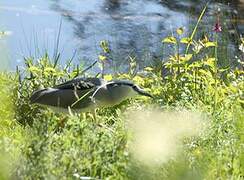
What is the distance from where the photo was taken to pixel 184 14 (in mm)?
10141

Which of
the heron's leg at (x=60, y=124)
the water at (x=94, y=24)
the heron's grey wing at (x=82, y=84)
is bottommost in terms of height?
the water at (x=94, y=24)

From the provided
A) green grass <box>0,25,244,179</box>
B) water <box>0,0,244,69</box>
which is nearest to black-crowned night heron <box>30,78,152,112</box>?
green grass <box>0,25,244,179</box>

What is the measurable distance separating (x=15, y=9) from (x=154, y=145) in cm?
682

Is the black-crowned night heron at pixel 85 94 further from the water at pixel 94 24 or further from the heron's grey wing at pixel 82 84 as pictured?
the water at pixel 94 24

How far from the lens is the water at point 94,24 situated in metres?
8.25

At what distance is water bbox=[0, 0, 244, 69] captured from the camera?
27.1ft

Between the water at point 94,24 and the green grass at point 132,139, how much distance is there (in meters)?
2.67

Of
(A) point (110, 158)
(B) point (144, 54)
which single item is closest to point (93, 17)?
(B) point (144, 54)

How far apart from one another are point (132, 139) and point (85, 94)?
1.23 metres

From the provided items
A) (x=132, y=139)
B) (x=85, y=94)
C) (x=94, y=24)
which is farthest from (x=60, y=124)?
(x=94, y=24)

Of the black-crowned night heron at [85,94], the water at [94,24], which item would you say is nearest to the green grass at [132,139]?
the black-crowned night heron at [85,94]

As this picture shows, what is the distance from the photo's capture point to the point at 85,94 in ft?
15.2

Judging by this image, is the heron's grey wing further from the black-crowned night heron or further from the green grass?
the green grass

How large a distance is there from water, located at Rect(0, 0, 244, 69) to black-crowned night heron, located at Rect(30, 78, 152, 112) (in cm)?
276
